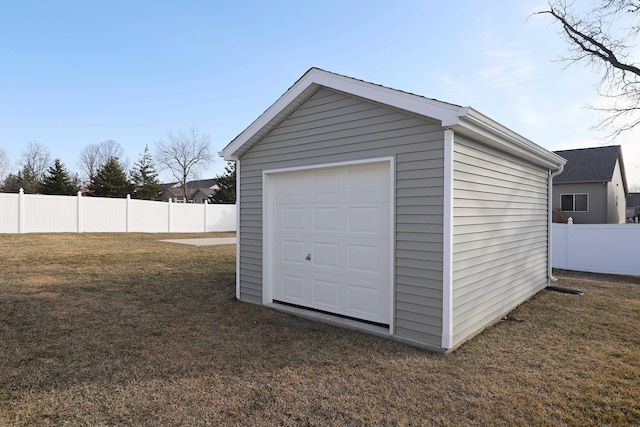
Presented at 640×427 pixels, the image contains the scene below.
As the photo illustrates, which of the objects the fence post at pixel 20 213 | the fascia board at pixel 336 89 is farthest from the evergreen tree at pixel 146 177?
the fascia board at pixel 336 89

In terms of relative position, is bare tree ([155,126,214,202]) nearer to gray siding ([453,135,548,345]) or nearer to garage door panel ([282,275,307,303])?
garage door panel ([282,275,307,303])

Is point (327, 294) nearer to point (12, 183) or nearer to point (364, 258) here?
point (364, 258)

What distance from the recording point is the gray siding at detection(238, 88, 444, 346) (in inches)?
163

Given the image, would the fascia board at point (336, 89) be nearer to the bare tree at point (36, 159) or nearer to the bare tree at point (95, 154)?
the bare tree at point (95, 154)

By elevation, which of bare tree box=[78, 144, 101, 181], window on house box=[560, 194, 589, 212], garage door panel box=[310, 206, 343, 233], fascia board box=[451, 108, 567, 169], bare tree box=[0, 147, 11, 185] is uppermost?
bare tree box=[78, 144, 101, 181]

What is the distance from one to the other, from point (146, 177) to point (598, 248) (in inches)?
1338

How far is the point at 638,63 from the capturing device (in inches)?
480

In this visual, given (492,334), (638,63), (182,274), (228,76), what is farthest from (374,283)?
(638,63)

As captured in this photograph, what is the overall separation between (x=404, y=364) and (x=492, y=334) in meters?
1.68

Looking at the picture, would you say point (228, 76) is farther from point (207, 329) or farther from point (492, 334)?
point (492, 334)

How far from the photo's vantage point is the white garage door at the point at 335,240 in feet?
15.7

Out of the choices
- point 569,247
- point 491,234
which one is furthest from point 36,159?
point 569,247

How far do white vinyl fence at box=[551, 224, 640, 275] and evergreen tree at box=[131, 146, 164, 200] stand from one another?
31625mm

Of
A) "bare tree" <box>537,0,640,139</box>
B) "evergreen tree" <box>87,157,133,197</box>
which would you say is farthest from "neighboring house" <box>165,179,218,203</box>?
"bare tree" <box>537,0,640,139</box>
